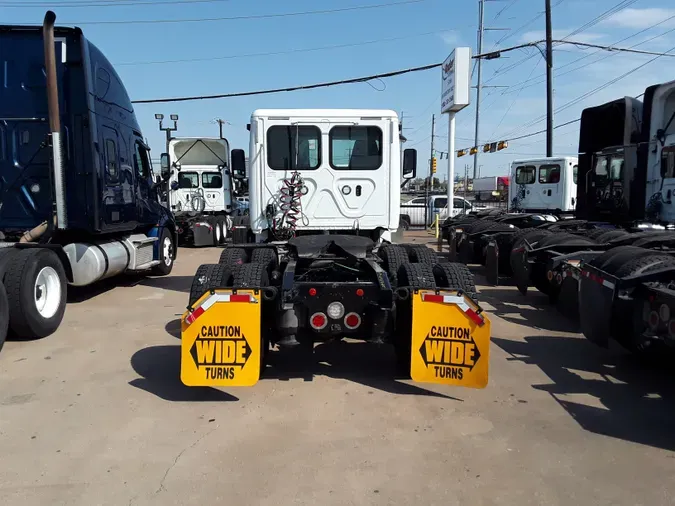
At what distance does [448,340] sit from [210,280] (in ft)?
7.07

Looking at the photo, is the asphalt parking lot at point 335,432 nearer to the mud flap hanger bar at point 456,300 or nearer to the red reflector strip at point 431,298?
the mud flap hanger bar at point 456,300

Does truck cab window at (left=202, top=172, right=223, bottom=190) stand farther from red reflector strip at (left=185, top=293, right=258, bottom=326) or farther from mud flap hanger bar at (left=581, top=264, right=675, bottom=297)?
mud flap hanger bar at (left=581, top=264, right=675, bottom=297)

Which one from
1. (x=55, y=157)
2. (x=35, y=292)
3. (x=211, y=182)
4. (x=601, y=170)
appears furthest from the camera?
(x=211, y=182)

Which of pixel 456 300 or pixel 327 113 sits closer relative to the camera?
pixel 456 300

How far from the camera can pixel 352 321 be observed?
4.61m

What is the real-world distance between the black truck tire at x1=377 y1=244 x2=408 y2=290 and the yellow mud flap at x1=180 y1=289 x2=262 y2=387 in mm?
1465

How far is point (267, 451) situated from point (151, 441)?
0.83m

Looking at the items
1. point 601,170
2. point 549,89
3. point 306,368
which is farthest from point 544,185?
point 306,368

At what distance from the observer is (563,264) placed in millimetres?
6840

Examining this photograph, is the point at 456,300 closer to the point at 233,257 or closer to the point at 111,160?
the point at 233,257

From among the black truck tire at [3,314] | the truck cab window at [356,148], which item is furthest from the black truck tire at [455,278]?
the black truck tire at [3,314]

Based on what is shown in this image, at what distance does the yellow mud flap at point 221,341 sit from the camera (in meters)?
4.42

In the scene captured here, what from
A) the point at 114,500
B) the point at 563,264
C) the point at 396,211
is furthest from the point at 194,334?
the point at 563,264

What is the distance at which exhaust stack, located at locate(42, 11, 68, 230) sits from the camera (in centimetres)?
666
